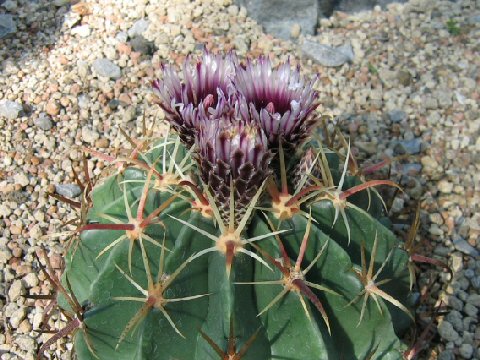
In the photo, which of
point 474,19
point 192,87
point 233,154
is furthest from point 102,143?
point 474,19

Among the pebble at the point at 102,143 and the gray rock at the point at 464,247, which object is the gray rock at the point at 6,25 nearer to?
the pebble at the point at 102,143

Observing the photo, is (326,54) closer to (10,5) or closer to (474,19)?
(474,19)

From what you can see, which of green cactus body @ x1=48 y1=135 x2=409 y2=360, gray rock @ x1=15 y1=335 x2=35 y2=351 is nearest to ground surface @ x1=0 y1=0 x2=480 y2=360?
gray rock @ x1=15 y1=335 x2=35 y2=351

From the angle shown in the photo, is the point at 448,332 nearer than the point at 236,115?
No

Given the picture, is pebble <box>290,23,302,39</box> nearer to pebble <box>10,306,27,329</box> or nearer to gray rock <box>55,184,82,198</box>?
gray rock <box>55,184,82,198</box>

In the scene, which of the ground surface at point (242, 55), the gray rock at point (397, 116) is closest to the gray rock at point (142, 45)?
the ground surface at point (242, 55)

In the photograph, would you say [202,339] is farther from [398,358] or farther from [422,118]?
[422,118]

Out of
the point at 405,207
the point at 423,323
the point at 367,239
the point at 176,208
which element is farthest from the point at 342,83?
the point at 176,208
